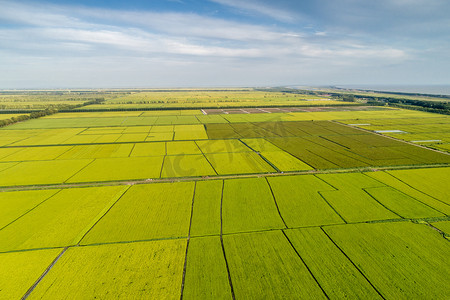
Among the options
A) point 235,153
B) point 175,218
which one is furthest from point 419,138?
point 175,218

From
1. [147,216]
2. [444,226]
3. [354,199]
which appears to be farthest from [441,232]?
[147,216]

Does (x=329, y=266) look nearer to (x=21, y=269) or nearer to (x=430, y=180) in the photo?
(x=21, y=269)

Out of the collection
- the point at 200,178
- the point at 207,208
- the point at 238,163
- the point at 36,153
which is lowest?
the point at 207,208

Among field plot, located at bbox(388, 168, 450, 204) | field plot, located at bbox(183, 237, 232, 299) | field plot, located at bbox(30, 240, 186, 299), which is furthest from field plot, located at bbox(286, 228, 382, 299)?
field plot, located at bbox(388, 168, 450, 204)

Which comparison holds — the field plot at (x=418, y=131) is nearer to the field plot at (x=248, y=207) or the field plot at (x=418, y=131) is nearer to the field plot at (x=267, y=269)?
the field plot at (x=248, y=207)

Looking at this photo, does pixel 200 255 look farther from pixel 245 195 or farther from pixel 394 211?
pixel 394 211

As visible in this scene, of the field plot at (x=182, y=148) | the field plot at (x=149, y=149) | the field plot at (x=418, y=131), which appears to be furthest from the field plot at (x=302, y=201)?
the field plot at (x=418, y=131)

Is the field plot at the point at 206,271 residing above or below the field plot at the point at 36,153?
below
